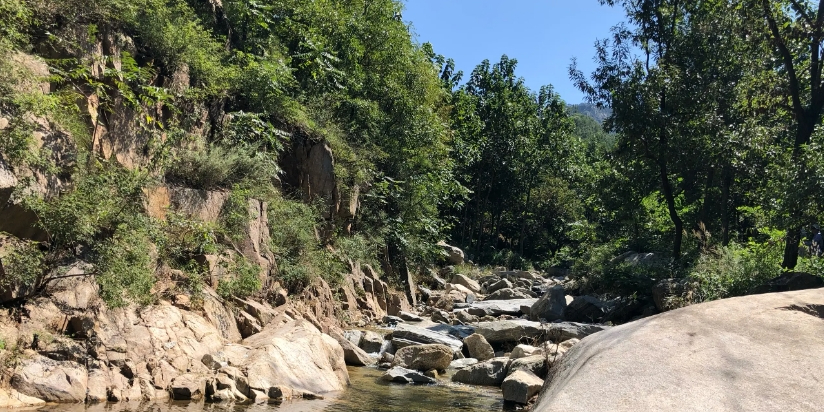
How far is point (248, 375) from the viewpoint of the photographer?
831cm

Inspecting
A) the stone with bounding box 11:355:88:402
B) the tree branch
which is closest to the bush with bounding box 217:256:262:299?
the stone with bounding box 11:355:88:402

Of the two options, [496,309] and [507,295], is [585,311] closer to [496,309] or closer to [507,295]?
[496,309]

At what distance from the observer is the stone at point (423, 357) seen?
11461mm

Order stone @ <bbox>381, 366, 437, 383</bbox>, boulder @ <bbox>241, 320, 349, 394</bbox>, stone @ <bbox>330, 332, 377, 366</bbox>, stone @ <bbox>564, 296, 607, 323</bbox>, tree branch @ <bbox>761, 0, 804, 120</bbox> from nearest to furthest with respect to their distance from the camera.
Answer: boulder @ <bbox>241, 320, 349, 394</bbox> < stone @ <bbox>381, 366, 437, 383</bbox> < stone @ <bbox>330, 332, 377, 366</bbox> < tree branch @ <bbox>761, 0, 804, 120</bbox> < stone @ <bbox>564, 296, 607, 323</bbox>

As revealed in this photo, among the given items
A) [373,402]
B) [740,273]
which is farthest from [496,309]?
[373,402]

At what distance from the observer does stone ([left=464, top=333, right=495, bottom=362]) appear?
13.0m

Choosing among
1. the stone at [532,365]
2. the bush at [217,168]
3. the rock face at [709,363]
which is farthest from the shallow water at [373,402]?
the bush at [217,168]

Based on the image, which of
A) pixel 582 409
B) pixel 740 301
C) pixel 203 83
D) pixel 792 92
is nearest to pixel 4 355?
pixel 582 409

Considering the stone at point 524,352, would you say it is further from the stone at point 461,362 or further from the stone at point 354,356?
the stone at point 354,356

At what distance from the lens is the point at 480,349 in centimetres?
1303

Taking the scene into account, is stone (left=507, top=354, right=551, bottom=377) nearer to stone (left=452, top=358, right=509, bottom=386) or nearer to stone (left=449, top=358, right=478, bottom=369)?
stone (left=452, top=358, right=509, bottom=386)

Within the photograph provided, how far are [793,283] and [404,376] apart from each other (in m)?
7.65

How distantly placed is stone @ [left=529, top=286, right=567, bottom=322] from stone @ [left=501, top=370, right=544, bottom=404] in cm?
858

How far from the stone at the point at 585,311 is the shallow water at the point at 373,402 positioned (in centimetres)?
847
